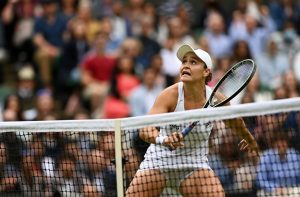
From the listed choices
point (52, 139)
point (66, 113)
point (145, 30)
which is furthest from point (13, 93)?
point (52, 139)

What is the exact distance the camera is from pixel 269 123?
10.1m

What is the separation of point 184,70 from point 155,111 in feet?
1.60

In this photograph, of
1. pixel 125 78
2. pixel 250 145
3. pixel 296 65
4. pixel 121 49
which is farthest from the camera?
pixel 121 49

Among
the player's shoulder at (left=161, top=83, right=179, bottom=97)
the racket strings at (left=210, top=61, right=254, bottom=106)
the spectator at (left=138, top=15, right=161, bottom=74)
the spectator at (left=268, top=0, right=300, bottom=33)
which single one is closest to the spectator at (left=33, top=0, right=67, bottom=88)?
the spectator at (left=138, top=15, right=161, bottom=74)

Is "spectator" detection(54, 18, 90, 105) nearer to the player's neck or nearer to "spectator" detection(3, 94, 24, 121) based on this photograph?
"spectator" detection(3, 94, 24, 121)

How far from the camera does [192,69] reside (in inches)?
389

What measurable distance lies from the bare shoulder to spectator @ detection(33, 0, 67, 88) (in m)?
7.56

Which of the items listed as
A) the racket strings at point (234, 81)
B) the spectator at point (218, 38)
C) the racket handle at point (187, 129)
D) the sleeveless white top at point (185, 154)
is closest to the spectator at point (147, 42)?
the spectator at point (218, 38)

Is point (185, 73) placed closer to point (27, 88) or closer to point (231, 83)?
point (231, 83)

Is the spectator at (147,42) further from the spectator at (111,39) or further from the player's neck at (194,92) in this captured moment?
the player's neck at (194,92)

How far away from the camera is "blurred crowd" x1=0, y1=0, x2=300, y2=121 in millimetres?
16406

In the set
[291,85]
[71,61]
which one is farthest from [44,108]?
[291,85]

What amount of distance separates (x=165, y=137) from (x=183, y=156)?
0.52m

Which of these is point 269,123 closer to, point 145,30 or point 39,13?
point 145,30
